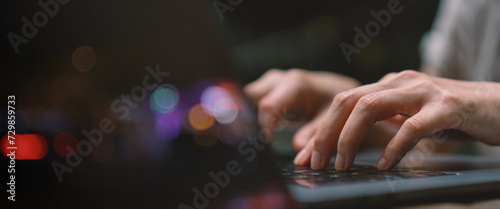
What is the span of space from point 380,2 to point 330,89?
1.14 m

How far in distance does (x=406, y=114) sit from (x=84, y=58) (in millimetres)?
562

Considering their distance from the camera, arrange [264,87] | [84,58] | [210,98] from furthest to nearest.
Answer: [264,87] → [210,98] → [84,58]

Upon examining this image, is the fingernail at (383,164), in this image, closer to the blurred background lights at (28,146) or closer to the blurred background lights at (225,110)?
the blurred background lights at (225,110)

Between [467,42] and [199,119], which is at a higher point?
[199,119]

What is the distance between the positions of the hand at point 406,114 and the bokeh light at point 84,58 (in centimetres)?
43

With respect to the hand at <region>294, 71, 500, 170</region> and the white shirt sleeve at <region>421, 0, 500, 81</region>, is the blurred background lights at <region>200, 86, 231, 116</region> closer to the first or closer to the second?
the hand at <region>294, 71, 500, 170</region>

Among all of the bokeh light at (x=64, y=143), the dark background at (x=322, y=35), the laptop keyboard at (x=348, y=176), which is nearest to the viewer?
the laptop keyboard at (x=348, y=176)

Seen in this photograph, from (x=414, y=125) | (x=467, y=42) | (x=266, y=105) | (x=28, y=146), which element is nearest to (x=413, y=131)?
(x=414, y=125)

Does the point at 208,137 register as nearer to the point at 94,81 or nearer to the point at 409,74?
the point at 94,81

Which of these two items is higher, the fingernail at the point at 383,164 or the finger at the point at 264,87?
the finger at the point at 264,87

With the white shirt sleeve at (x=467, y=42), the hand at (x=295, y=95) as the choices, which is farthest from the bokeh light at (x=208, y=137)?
the white shirt sleeve at (x=467, y=42)

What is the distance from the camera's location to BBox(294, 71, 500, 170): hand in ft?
1.22

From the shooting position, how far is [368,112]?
15.4 inches

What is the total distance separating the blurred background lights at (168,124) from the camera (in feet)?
2.56
